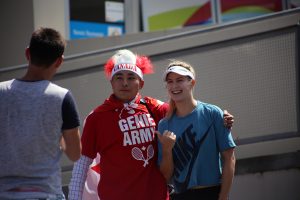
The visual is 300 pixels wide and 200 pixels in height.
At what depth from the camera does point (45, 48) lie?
3.48 metres

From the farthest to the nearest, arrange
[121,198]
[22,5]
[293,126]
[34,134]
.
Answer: [22,5], [293,126], [121,198], [34,134]

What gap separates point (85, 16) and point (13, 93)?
25.7 feet

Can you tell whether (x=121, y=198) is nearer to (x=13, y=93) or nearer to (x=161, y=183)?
(x=161, y=183)

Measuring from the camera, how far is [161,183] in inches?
176

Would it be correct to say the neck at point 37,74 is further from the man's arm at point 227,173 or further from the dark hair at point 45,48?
the man's arm at point 227,173

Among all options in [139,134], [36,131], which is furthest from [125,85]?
[36,131]

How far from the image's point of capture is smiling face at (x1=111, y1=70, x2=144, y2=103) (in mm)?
Result: 4617

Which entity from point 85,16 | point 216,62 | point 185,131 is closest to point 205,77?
point 216,62

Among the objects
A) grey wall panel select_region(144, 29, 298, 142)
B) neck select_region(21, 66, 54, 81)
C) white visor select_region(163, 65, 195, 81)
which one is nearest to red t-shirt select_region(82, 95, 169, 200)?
white visor select_region(163, 65, 195, 81)

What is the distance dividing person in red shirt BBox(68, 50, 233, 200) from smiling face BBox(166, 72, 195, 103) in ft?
0.88

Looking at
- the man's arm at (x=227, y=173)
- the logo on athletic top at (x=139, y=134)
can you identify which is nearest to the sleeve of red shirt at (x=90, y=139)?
the logo on athletic top at (x=139, y=134)

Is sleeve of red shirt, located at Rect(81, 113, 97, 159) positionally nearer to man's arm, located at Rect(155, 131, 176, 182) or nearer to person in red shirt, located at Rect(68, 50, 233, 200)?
person in red shirt, located at Rect(68, 50, 233, 200)

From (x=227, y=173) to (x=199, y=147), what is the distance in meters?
0.27

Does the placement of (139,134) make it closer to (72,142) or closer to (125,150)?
(125,150)
